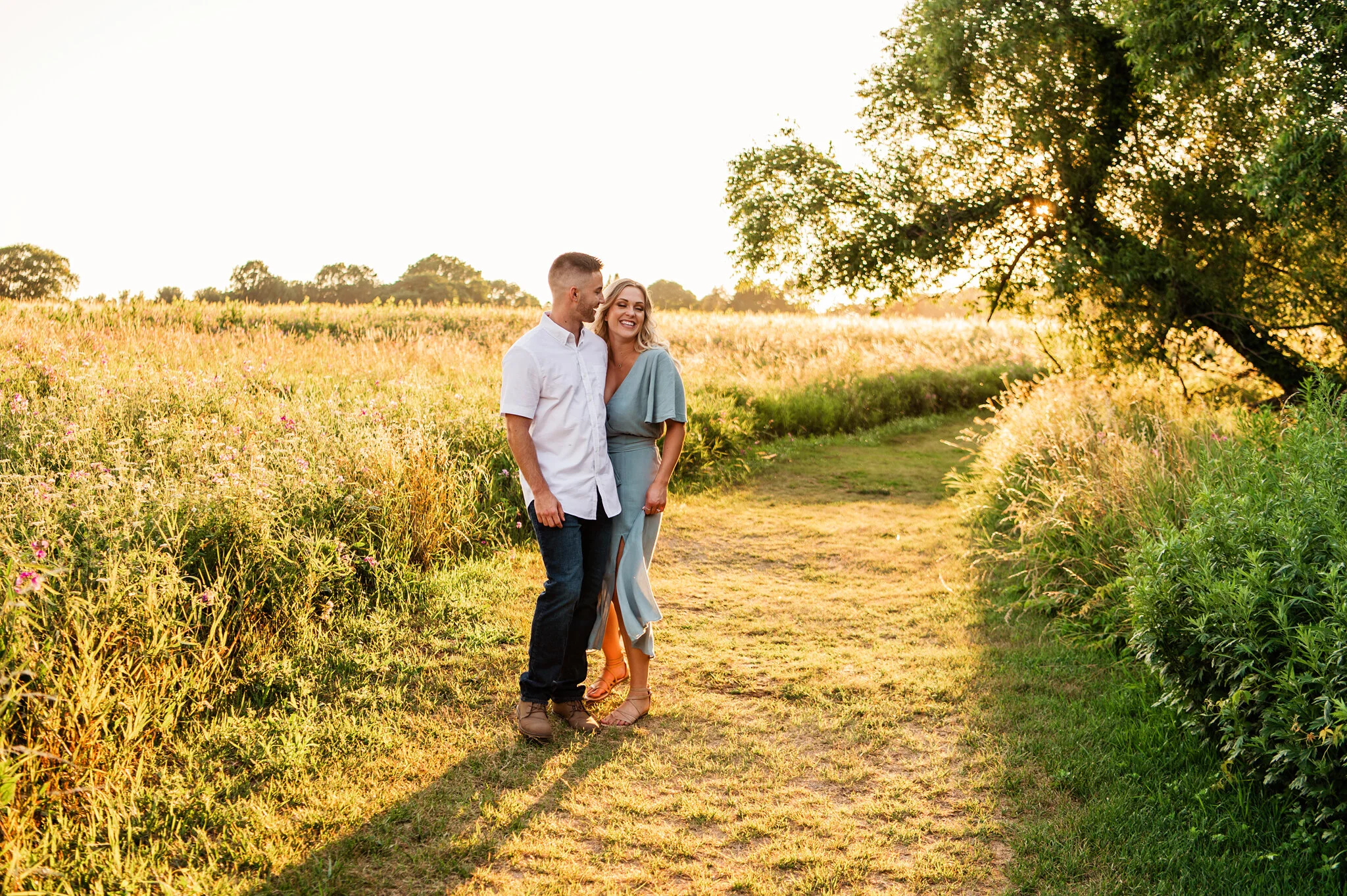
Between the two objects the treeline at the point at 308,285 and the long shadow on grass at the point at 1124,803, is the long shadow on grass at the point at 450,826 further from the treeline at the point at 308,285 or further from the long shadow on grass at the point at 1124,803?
the treeline at the point at 308,285

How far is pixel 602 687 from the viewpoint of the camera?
4.82 meters

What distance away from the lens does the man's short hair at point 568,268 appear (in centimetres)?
429

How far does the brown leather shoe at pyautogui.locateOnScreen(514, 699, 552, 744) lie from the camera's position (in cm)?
425

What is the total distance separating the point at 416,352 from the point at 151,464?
21.7 ft

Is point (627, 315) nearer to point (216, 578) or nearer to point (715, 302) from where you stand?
point (216, 578)

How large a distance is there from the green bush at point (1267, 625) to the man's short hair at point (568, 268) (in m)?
2.99

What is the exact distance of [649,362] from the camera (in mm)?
4430

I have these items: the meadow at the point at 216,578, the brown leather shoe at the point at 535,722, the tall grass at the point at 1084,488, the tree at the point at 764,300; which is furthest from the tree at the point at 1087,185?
the brown leather shoe at the point at 535,722

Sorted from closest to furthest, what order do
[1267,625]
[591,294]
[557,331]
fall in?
[1267,625], [557,331], [591,294]

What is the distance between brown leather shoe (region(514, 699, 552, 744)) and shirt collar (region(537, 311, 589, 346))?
5.91ft

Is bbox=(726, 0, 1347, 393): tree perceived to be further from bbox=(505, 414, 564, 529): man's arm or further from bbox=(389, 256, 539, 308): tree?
bbox=(389, 256, 539, 308): tree

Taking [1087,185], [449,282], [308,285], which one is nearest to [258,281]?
[308,285]

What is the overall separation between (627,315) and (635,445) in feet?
2.21

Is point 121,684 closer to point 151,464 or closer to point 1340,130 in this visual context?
point 151,464
